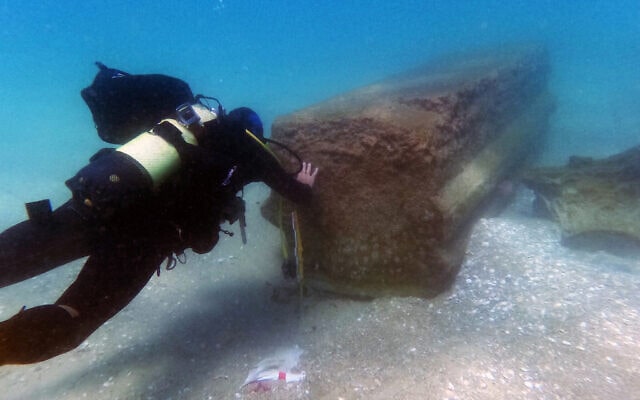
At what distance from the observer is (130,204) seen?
8.13 feet

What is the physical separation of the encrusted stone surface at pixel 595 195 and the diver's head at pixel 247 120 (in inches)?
169

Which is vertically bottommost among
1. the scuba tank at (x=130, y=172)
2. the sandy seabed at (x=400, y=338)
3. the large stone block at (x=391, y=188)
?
the sandy seabed at (x=400, y=338)

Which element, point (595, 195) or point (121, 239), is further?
point (595, 195)

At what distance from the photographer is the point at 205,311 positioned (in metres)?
4.52

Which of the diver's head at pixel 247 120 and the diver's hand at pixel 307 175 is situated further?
the diver's hand at pixel 307 175

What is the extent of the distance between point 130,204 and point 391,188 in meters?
2.31

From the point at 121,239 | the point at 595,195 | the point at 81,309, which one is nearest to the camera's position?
the point at 81,309

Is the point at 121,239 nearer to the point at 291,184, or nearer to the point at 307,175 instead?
the point at 291,184

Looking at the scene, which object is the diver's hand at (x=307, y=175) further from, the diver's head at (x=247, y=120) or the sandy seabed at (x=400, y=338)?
the sandy seabed at (x=400, y=338)

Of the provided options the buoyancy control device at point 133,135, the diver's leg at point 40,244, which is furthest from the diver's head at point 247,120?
the diver's leg at point 40,244

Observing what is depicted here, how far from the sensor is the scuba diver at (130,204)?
7.86 ft

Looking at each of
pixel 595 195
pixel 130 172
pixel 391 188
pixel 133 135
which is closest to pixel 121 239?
pixel 130 172

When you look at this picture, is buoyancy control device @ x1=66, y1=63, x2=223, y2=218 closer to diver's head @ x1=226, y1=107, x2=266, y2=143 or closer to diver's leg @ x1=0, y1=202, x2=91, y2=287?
diver's head @ x1=226, y1=107, x2=266, y2=143

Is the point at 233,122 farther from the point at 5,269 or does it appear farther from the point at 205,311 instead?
the point at 205,311
